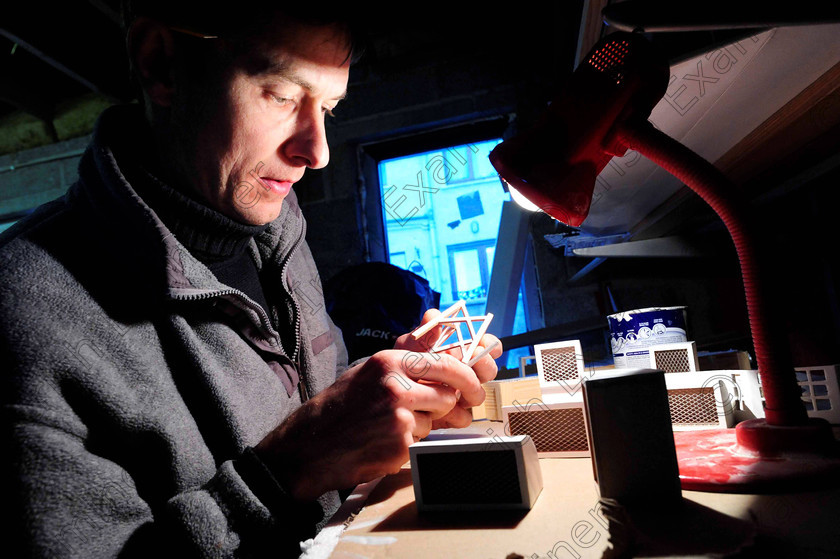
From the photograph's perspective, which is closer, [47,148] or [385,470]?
[385,470]

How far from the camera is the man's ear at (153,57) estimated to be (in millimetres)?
897

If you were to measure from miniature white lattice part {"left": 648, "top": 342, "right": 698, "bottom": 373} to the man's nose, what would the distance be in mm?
803

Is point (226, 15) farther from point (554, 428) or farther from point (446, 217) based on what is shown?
point (446, 217)

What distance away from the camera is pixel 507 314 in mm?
2162

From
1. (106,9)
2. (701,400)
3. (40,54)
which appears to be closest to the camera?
(701,400)

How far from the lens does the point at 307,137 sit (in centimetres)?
96

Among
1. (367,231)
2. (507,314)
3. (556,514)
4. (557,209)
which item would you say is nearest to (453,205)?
(367,231)

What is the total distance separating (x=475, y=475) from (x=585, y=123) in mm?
446

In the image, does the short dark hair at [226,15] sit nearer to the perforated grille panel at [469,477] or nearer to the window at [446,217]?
the perforated grille panel at [469,477]

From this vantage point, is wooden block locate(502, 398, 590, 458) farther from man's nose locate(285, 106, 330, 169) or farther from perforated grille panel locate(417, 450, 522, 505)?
man's nose locate(285, 106, 330, 169)

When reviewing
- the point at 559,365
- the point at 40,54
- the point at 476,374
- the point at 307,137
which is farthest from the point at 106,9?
the point at 559,365

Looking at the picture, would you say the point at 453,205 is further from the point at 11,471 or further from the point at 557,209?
the point at 11,471

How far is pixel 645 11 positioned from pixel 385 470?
668 mm

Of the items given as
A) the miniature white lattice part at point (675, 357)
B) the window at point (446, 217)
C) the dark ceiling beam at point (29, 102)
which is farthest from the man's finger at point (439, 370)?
the dark ceiling beam at point (29, 102)
